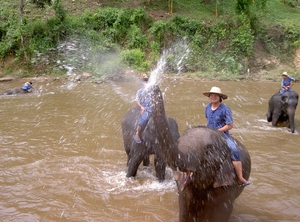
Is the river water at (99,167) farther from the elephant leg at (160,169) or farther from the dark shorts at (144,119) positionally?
the dark shorts at (144,119)

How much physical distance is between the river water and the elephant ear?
153cm

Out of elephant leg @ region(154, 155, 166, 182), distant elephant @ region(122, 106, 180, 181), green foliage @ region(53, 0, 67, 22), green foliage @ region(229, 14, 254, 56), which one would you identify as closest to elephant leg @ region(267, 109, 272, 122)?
distant elephant @ region(122, 106, 180, 181)

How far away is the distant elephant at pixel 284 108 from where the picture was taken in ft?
29.7

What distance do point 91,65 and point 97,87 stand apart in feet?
11.1

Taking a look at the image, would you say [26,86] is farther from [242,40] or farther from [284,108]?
[242,40]

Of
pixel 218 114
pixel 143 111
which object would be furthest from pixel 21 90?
pixel 218 114

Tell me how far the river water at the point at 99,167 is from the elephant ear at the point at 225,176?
153 cm

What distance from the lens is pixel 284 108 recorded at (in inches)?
368

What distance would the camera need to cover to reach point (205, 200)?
3.47 m

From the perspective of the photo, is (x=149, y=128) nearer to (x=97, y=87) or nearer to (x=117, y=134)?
(x=117, y=134)

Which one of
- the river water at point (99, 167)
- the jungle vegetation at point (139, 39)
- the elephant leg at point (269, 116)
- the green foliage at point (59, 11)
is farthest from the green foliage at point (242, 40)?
the elephant leg at point (269, 116)

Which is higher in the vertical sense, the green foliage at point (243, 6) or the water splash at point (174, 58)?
the green foliage at point (243, 6)

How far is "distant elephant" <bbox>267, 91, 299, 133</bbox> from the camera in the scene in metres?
9.04

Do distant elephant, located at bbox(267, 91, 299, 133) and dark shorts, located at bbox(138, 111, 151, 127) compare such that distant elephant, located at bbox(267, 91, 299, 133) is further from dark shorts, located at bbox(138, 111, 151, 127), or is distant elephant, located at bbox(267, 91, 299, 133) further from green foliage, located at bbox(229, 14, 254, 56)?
green foliage, located at bbox(229, 14, 254, 56)
